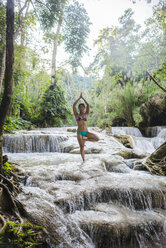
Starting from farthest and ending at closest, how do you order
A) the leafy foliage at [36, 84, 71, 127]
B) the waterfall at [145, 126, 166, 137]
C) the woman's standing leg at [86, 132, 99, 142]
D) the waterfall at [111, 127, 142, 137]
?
the leafy foliage at [36, 84, 71, 127]
the waterfall at [111, 127, 142, 137]
the waterfall at [145, 126, 166, 137]
the woman's standing leg at [86, 132, 99, 142]

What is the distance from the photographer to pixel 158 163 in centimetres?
468

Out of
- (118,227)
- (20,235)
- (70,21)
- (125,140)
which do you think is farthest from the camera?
(125,140)

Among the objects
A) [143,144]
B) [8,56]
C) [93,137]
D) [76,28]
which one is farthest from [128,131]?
[8,56]

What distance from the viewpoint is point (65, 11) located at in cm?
371

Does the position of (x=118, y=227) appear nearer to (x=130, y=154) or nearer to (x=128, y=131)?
(x=130, y=154)

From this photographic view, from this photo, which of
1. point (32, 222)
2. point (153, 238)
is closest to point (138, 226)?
point (153, 238)

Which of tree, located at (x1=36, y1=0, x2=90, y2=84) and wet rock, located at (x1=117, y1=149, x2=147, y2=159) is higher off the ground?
tree, located at (x1=36, y1=0, x2=90, y2=84)

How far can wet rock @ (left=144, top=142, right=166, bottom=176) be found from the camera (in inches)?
175

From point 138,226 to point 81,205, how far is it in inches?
35.8

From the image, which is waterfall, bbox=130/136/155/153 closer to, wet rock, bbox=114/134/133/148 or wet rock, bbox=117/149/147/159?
wet rock, bbox=114/134/133/148

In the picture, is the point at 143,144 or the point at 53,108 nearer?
the point at 143,144

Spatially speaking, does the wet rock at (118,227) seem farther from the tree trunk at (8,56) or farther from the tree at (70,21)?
the tree at (70,21)

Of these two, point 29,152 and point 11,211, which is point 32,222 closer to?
point 11,211

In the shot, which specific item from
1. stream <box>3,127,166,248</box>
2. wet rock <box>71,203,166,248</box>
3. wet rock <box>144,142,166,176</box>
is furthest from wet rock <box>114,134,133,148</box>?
wet rock <box>71,203,166,248</box>
